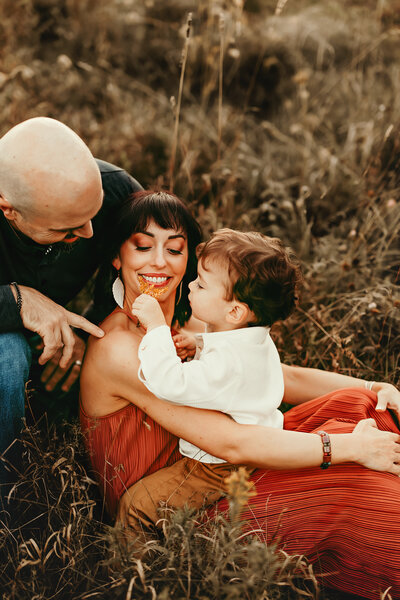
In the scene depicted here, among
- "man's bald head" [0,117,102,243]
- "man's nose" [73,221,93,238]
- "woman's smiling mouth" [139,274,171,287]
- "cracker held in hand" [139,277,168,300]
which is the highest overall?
"man's bald head" [0,117,102,243]

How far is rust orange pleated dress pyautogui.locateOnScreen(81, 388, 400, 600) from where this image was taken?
2230 mm

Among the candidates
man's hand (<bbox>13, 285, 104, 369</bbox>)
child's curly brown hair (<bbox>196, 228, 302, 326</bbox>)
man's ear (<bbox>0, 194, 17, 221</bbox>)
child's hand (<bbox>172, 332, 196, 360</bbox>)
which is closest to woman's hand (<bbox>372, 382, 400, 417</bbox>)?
child's curly brown hair (<bbox>196, 228, 302, 326</bbox>)

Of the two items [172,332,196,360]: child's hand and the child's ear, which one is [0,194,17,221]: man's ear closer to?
[172,332,196,360]: child's hand

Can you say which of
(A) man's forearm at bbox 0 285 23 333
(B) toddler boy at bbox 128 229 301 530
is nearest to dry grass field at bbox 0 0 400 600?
(B) toddler boy at bbox 128 229 301 530

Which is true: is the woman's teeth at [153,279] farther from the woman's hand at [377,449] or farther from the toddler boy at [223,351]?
the woman's hand at [377,449]

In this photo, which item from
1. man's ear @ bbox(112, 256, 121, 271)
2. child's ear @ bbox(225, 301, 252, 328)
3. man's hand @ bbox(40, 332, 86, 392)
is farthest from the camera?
man's hand @ bbox(40, 332, 86, 392)

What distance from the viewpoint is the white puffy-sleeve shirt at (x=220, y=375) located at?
2.09 m

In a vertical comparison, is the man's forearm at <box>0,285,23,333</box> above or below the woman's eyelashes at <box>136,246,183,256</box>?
below

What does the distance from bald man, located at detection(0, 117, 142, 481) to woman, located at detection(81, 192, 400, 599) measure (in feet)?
0.66

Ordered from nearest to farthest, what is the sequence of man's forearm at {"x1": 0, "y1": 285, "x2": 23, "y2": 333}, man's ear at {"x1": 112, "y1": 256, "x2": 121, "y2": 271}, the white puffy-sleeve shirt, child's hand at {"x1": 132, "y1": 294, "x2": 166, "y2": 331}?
the white puffy-sleeve shirt → child's hand at {"x1": 132, "y1": 294, "x2": 166, "y2": 331} → man's forearm at {"x1": 0, "y1": 285, "x2": 23, "y2": 333} → man's ear at {"x1": 112, "y1": 256, "x2": 121, "y2": 271}

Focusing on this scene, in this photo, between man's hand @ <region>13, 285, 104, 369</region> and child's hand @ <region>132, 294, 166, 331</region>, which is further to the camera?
man's hand @ <region>13, 285, 104, 369</region>

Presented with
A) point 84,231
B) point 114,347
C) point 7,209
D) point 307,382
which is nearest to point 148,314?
point 114,347

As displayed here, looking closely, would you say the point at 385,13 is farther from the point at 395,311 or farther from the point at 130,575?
the point at 130,575

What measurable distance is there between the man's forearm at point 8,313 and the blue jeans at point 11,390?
4 centimetres
